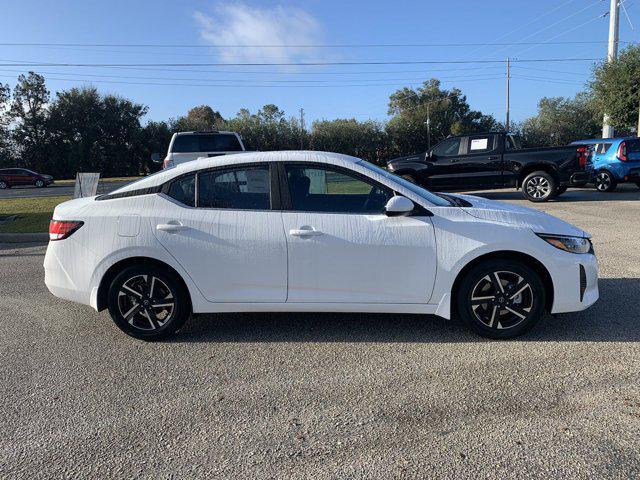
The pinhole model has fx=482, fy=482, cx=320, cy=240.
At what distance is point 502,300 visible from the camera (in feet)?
13.3

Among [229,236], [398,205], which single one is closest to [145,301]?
[229,236]

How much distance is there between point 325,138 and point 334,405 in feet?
140

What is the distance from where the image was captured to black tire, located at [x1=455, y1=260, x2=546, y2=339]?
13.1ft

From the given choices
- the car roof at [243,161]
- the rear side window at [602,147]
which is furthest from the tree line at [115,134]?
the car roof at [243,161]

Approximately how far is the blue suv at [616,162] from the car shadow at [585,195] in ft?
1.41

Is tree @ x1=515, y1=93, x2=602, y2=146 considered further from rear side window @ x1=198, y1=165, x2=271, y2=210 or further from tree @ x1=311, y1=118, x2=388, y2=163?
rear side window @ x1=198, y1=165, x2=271, y2=210

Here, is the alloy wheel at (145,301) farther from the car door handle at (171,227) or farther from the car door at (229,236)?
the car door handle at (171,227)

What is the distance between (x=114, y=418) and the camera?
3.10m

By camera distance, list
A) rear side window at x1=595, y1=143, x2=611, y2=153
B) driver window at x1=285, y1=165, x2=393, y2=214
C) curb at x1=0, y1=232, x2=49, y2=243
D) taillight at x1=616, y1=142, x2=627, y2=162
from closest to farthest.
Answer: driver window at x1=285, y1=165, x2=393, y2=214
curb at x1=0, y1=232, x2=49, y2=243
taillight at x1=616, y1=142, x2=627, y2=162
rear side window at x1=595, y1=143, x2=611, y2=153

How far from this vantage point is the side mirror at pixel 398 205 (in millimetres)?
3932

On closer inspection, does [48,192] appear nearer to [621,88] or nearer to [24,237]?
[24,237]

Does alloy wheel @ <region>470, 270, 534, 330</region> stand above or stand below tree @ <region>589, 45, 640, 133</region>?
below

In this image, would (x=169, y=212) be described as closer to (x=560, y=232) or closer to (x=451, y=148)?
(x=560, y=232)

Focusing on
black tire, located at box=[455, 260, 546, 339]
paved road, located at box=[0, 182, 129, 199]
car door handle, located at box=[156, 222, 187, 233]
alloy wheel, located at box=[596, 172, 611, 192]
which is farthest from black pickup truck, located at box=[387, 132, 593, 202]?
paved road, located at box=[0, 182, 129, 199]
